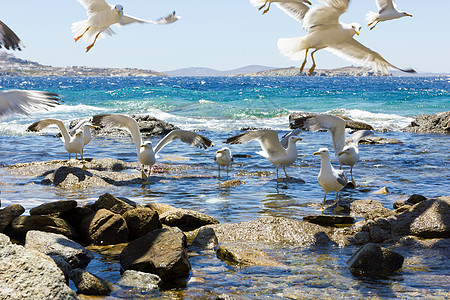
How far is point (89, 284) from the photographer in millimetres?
4422

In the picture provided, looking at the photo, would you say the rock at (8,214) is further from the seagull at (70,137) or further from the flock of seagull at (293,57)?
the seagull at (70,137)

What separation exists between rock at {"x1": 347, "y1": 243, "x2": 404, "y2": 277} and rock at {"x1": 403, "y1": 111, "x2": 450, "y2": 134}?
15005 mm

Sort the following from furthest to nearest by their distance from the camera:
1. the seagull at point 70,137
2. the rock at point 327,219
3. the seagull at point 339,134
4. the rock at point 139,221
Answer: the seagull at point 70,137, the seagull at point 339,134, the rock at point 327,219, the rock at point 139,221

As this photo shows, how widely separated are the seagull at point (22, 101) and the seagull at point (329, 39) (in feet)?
10.9

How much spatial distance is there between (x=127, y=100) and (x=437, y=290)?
3508 cm

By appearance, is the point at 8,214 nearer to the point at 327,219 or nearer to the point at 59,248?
the point at 59,248

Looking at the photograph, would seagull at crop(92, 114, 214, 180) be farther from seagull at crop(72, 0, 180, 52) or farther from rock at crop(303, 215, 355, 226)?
rock at crop(303, 215, 355, 226)

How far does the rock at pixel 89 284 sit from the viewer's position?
4.41m

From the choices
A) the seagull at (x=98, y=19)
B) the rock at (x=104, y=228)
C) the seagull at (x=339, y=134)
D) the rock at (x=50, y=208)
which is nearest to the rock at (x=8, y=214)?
the rock at (x=50, y=208)

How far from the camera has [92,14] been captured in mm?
8766

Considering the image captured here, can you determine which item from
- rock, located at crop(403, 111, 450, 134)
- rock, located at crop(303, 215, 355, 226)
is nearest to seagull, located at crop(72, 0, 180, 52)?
rock, located at crop(303, 215, 355, 226)

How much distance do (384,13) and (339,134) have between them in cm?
260

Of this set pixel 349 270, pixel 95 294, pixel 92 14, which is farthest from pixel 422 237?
pixel 92 14

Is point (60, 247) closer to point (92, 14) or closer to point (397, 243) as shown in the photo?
point (397, 243)
